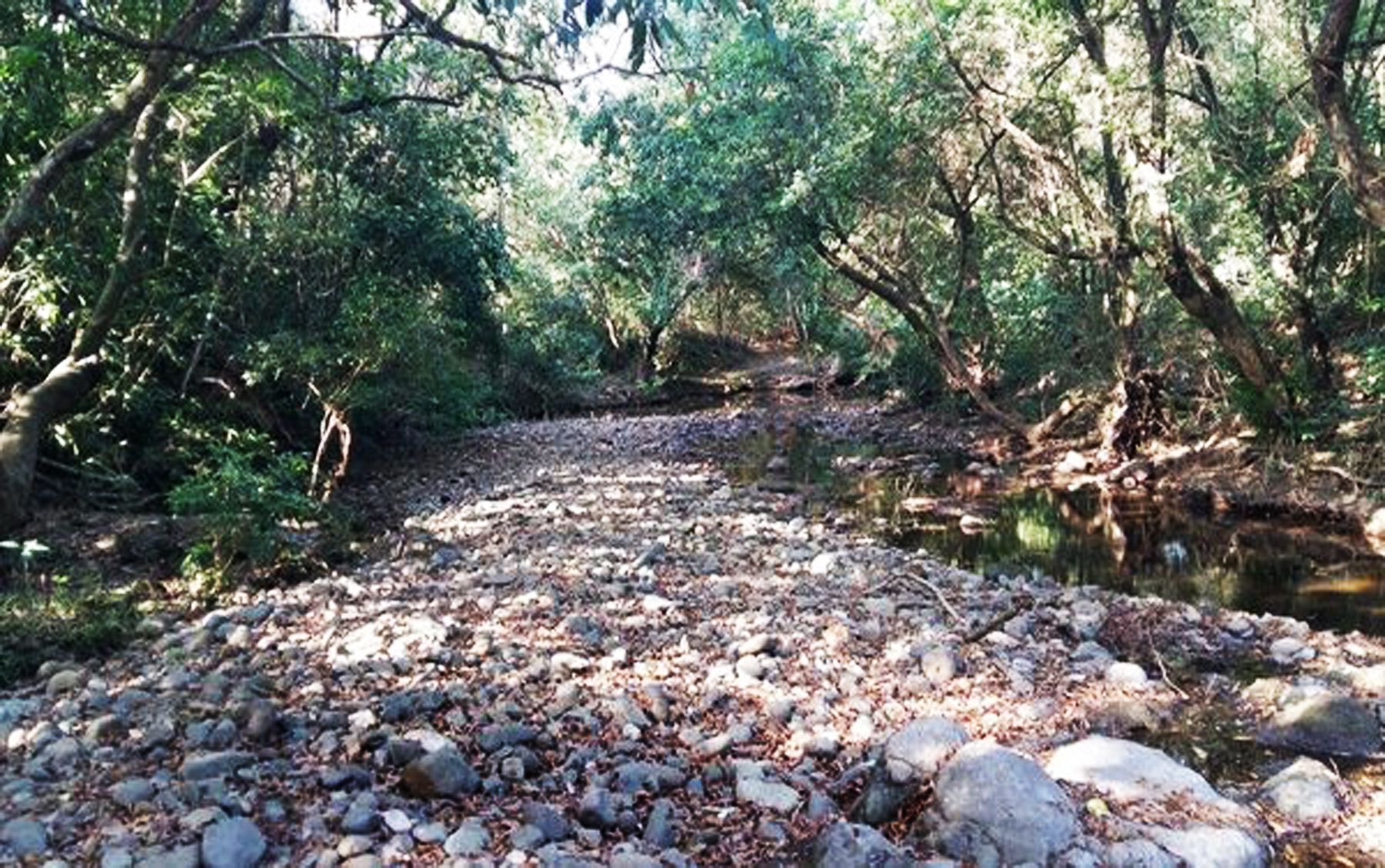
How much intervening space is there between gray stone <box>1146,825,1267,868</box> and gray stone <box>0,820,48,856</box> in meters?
3.64

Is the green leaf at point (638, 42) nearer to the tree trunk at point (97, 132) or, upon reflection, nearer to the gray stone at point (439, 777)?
the tree trunk at point (97, 132)

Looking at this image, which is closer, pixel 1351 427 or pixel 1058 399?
pixel 1351 427

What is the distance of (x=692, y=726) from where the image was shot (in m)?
4.35

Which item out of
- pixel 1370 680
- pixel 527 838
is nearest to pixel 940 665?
pixel 1370 680

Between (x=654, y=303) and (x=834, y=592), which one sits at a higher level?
(x=654, y=303)

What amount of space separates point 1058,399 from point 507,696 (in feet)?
44.5

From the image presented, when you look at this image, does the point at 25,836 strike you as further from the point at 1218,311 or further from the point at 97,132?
the point at 1218,311

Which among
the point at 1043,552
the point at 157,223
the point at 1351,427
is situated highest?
the point at 157,223

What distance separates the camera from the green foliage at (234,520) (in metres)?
6.79

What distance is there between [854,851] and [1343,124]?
8857mm

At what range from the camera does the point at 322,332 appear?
33.8 feet

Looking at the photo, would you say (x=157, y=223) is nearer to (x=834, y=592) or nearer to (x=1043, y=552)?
Answer: (x=834, y=592)

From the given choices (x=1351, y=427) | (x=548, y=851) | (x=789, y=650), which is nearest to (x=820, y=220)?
(x=1351, y=427)

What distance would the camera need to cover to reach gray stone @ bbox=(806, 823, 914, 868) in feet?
10.4
